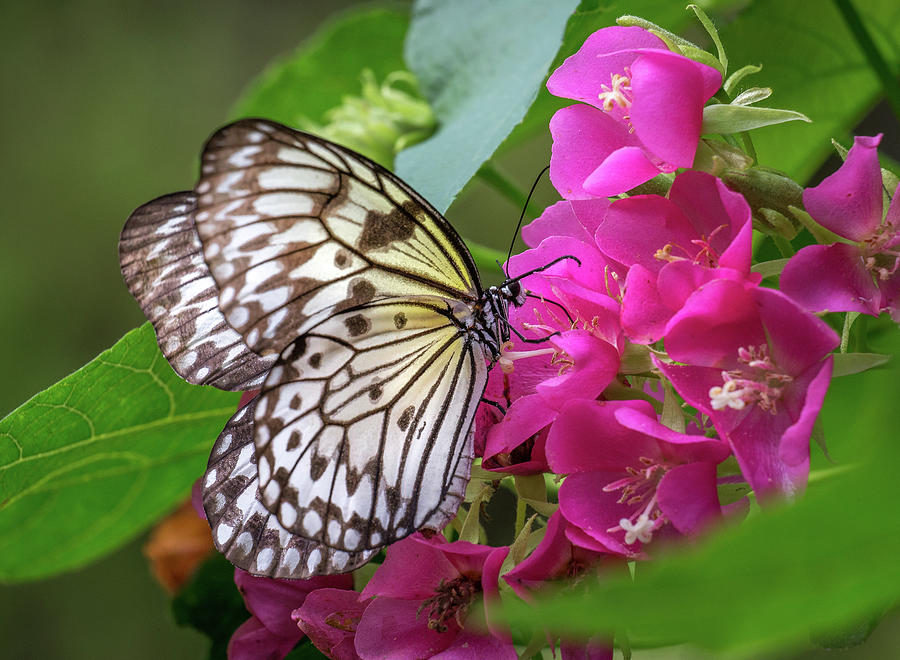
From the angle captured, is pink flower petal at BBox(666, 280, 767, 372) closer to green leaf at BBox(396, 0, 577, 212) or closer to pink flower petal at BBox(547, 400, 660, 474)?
pink flower petal at BBox(547, 400, 660, 474)

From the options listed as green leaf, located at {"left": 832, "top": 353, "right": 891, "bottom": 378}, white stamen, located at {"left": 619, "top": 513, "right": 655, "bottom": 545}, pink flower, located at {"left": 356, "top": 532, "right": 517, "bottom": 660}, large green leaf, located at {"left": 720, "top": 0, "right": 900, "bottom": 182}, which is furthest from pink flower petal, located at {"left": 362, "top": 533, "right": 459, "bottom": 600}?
large green leaf, located at {"left": 720, "top": 0, "right": 900, "bottom": 182}

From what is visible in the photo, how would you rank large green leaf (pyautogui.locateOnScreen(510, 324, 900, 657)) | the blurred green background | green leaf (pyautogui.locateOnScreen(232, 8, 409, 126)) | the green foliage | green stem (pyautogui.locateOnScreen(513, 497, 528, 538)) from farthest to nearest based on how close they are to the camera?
the blurred green background
green leaf (pyautogui.locateOnScreen(232, 8, 409, 126))
the green foliage
green stem (pyautogui.locateOnScreen(513, 497, 528, 538))
large green leaf (pyautogui.locateOnScreen(510, 324, 900, 657))

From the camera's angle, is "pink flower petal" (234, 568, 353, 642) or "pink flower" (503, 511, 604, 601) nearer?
"pink flower" (503, 511, 604, 601)

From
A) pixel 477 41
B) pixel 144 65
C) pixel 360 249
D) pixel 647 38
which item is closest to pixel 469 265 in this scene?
pixel 360 249

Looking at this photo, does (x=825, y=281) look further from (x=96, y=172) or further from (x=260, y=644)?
(x=96, y=172)

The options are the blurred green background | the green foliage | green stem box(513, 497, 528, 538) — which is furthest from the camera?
the blurred green background

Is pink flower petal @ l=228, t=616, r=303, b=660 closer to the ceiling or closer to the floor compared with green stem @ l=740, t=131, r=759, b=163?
closer to the floor
